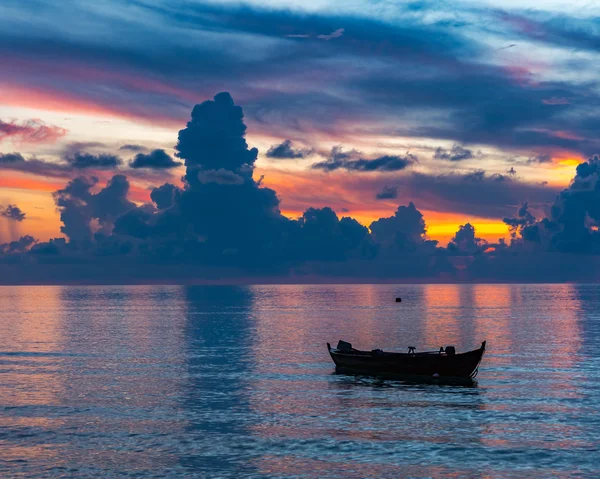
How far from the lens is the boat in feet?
224

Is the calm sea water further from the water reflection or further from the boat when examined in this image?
the boat

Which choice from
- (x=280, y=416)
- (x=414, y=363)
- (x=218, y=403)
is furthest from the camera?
(x=414, y=363)

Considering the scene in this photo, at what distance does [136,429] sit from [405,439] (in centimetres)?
1822

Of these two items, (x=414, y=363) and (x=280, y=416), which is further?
(x=414, y=363)

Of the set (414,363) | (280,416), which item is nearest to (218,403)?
(280,416)

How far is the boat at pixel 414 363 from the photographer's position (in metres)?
68.2

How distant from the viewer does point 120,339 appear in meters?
119

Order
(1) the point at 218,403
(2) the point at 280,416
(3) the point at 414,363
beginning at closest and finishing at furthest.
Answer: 1. (2) the point at 280,416
2. (1) the point at 218,403
3. (3) the point at 414,363

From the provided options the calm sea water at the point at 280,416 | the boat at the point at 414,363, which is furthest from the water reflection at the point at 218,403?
the boat at the point at 414,363

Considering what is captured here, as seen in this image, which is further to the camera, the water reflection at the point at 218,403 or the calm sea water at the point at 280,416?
the water reflection at the point at 218,403

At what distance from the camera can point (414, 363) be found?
7038 cm

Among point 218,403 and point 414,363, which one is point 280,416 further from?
→ point 414,363

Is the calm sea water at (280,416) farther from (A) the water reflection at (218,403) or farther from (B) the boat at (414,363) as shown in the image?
(B) the boat at (414,363)

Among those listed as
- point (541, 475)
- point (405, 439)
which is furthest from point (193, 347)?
point (541, 475)
